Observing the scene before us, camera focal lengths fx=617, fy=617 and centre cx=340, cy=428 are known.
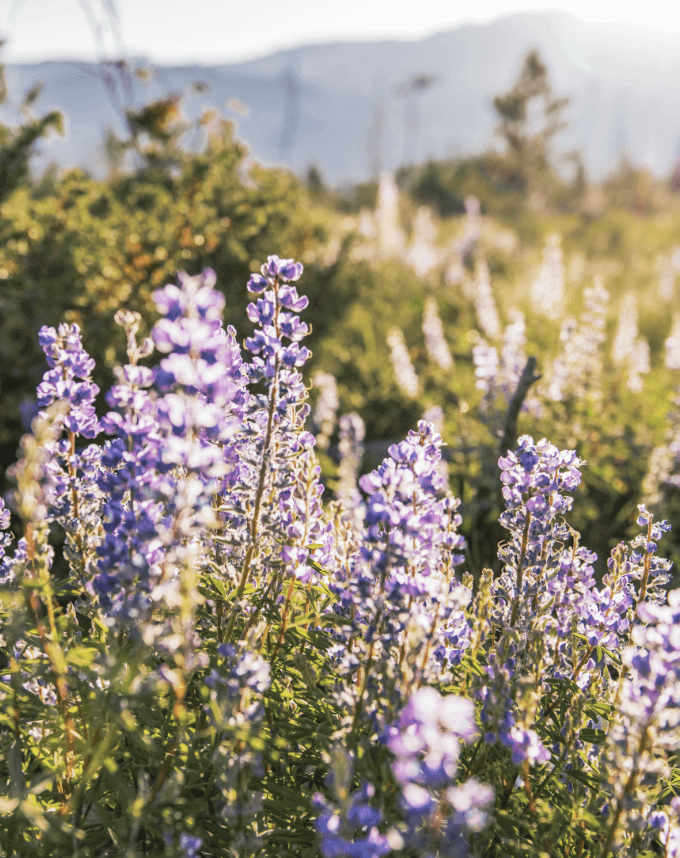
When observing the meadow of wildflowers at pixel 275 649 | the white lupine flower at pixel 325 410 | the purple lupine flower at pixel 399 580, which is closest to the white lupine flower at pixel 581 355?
the white lupine flower at pixel 325 410

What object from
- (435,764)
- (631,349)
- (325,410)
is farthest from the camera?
(631,349)

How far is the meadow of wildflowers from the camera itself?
1302 millimetres

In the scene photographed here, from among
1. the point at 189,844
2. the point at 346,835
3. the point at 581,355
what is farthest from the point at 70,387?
the point at 581,355

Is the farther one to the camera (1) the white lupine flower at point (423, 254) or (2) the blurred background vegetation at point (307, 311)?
(1) the white lupine flower at point (423, 254)

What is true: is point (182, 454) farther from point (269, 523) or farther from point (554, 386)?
point (554, 386)

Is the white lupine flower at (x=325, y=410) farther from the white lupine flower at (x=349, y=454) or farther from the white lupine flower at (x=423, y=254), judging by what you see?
the white lupine flower at (x=423, y=254)

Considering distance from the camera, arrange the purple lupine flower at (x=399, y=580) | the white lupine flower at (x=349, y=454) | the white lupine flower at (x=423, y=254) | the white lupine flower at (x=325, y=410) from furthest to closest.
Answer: the white lupine flower at (x=423, y=254)
the white lupine flower at (x=325, y=410)
the white lupine flower at (x=349, y=454)
the purple lupine flower at (x=399, y=580)

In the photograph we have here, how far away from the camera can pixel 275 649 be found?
188 centimetres

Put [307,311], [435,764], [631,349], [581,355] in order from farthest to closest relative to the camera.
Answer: [307,311]
[631,349]
[581,355]
[435,764]

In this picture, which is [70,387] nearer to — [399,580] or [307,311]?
[399,580]

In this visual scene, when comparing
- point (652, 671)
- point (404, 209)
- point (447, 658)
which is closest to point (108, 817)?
point (447, 658)

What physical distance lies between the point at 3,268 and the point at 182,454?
17.5 ft

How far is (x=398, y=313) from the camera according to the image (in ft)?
37.4

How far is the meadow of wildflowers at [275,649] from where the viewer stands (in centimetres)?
130
